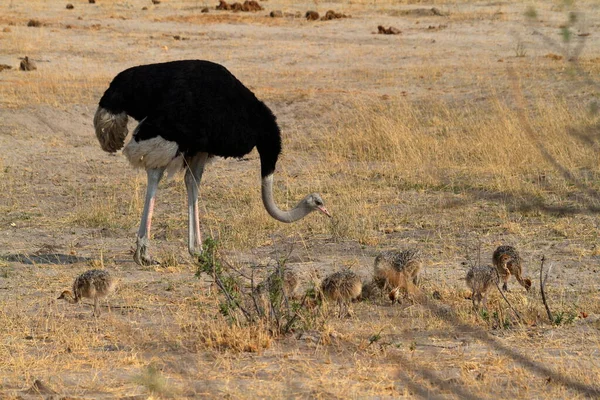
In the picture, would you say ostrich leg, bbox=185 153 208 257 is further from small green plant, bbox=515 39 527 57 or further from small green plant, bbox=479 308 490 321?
small green plant, bbox=515 39 527 57

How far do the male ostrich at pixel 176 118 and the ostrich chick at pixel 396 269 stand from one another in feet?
6.62

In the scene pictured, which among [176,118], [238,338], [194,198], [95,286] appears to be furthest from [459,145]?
[238,338]

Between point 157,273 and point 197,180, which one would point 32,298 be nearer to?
point 157,273

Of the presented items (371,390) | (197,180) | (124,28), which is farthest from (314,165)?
(124,28)

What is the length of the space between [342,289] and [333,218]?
11.1 ft

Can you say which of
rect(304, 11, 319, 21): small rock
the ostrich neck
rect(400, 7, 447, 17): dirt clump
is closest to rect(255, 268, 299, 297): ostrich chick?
the ostrich neck

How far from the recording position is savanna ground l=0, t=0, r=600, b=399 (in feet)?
18.7

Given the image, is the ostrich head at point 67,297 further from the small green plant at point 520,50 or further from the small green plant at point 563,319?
the small green plant at point 520,50

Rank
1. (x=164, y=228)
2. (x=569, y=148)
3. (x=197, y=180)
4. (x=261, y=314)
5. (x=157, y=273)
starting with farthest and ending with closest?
(x=569, y=148)
(x=164, y=228)
(x=197, y=180)
(x=157, y=273)
(x=261, y=314)

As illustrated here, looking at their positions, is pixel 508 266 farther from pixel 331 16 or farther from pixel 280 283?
pixel 331 16

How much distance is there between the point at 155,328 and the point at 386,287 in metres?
1.63

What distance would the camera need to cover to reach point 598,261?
8.80m

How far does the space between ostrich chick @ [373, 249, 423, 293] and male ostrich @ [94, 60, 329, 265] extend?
6.62 feet

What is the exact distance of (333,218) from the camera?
34.0ft
